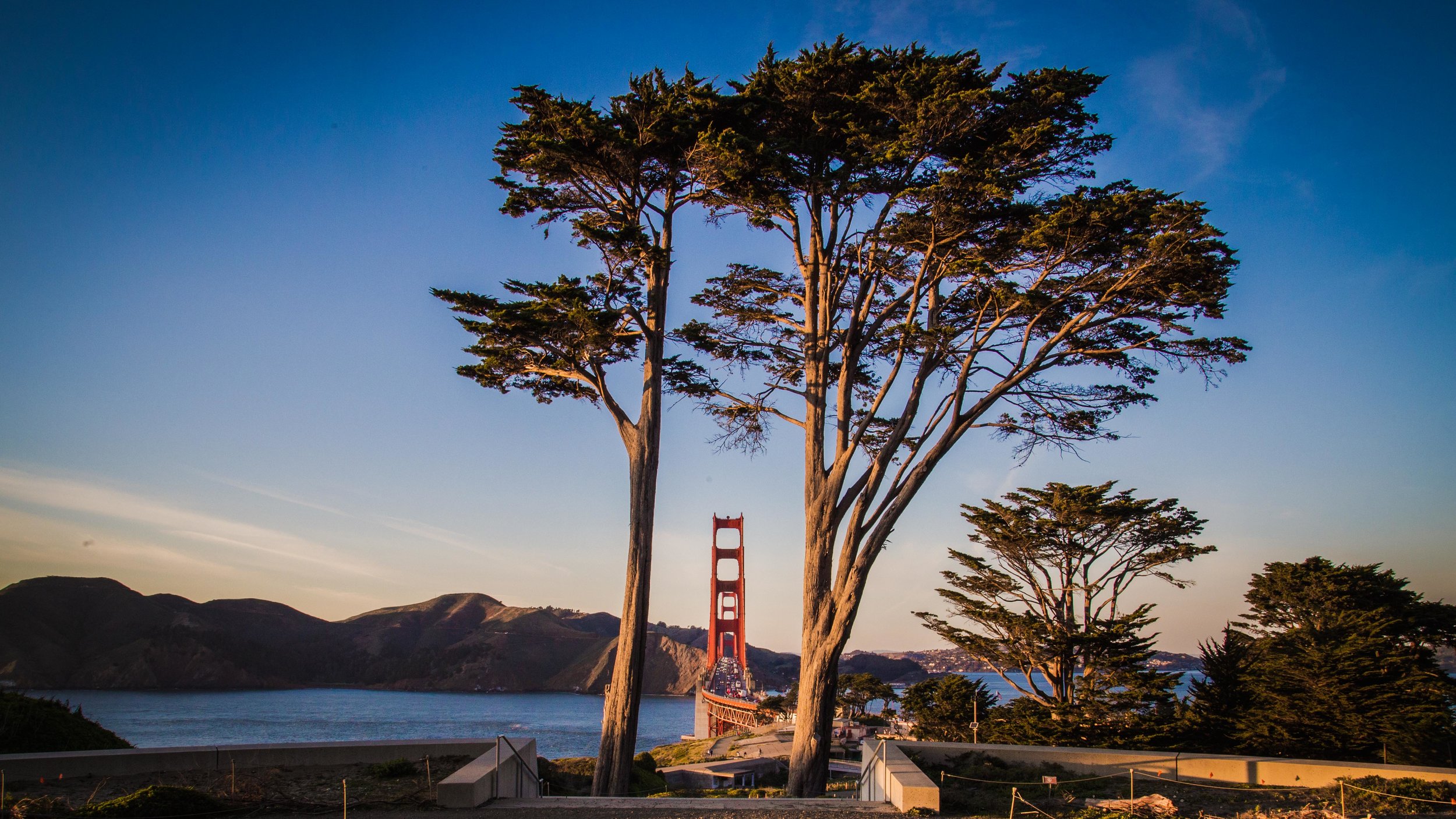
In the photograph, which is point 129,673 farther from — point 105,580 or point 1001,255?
point 1001,255

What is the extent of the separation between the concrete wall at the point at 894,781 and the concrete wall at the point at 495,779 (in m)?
2.10

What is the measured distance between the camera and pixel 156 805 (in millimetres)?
3859

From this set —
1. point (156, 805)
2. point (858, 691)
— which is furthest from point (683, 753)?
point (156, 805)

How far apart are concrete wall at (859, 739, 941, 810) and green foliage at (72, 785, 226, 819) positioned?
343 cm

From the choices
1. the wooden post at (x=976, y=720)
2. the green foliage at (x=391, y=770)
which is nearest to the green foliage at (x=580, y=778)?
the green foliage at (x=391, y=770)

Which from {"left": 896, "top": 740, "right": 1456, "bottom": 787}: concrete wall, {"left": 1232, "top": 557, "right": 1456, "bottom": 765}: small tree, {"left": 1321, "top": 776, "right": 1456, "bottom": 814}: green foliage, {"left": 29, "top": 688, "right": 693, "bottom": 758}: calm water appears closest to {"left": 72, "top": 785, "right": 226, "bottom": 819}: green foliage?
{"left": 896, "top": 740, "right": 1456, "bottom": 787}: concrete wall

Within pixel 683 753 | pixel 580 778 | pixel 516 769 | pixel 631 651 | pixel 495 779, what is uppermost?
pixel 631 651

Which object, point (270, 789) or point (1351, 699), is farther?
point (1351, 699)

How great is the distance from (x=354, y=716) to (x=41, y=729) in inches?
1866

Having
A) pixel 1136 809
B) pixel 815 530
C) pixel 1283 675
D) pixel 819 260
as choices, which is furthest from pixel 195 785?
pixel 1283 675

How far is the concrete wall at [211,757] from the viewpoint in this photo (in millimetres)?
4648

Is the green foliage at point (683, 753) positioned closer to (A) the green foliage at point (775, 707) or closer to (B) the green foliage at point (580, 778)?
(A) the green foliage at point (775, 707)

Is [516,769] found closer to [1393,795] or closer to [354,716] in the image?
[1393,795]

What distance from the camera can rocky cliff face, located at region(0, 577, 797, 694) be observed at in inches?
2338
